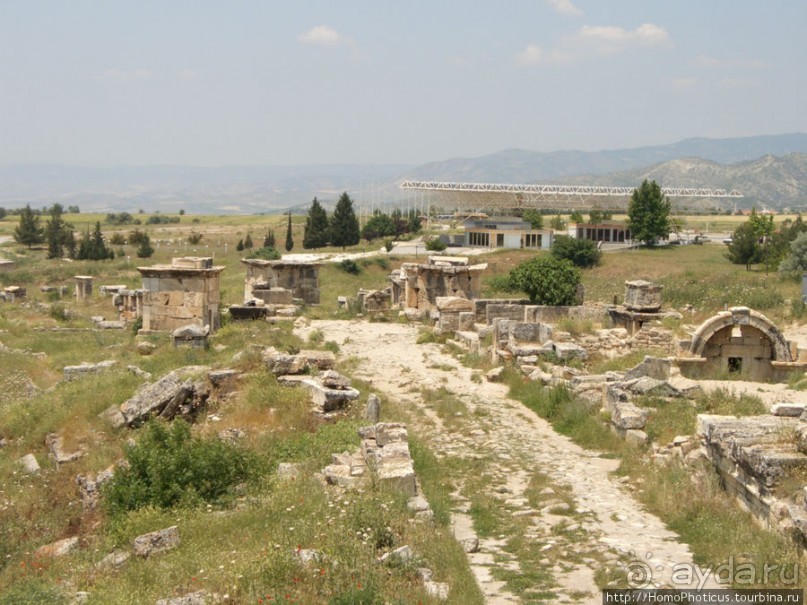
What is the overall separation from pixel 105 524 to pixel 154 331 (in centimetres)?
1191

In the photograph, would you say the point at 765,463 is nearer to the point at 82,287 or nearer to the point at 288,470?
the point at 288,470

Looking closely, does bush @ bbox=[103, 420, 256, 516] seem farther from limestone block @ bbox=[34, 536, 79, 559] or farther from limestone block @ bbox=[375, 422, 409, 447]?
limestone block @ bbox=[375, 422, 409, 447]

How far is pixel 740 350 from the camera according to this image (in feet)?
51.3

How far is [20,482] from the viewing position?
10.3 m

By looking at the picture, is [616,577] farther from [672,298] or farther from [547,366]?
[672,298]

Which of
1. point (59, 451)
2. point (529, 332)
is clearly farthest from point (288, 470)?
point (529, 332)

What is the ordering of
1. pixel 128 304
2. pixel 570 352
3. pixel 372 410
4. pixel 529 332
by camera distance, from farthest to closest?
pixel 128 304 → pixel 529 332 → pixel 570 352 → pixel 372 410

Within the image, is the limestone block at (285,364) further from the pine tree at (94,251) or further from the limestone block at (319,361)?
the pine tree at (94,251)

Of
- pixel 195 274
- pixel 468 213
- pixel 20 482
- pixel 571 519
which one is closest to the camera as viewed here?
pixel 571 519

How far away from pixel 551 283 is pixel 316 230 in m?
41.5

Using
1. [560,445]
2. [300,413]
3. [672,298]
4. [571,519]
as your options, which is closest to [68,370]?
[300,413]

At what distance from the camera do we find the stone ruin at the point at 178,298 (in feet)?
65.1

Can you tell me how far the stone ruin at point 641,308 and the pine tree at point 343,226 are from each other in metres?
44.9

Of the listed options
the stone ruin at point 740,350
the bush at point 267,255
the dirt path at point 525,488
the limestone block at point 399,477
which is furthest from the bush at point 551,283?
the bush at point 267,255
